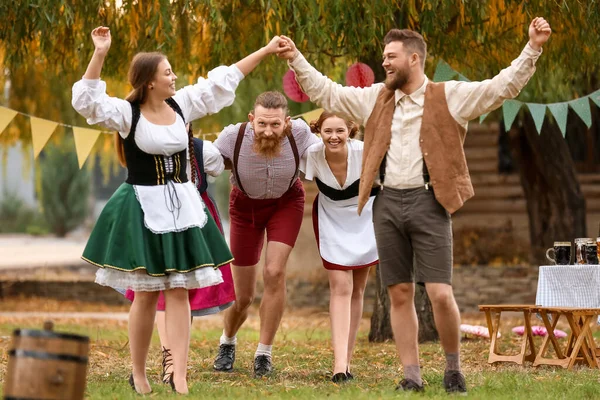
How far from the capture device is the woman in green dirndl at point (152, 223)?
5207 mm

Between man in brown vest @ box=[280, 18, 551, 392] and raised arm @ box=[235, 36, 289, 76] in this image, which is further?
raised arm @ box=[235, 36, 289, 76]

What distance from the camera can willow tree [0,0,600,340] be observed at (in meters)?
8.14

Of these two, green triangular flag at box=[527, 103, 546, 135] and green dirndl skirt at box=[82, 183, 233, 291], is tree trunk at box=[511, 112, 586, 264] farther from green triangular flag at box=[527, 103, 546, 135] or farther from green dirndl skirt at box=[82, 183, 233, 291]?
green dirndl skirt at box=[82, 183, 233, 291]

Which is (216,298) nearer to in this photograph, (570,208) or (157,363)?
(157,363)

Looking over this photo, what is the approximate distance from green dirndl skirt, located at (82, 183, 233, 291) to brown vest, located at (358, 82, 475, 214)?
38.2 inches

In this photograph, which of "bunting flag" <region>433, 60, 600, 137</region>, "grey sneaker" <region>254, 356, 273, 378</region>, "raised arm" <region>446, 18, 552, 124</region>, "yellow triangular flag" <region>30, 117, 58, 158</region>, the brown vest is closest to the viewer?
"raised arm" <region>446, 18, 552, 124</region>

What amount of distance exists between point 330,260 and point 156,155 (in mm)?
1597

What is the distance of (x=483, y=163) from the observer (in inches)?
699

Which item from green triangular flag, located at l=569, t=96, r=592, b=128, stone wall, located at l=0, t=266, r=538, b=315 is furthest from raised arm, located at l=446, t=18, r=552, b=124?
stone wall, located at l=0, t=266, r=538, b=315

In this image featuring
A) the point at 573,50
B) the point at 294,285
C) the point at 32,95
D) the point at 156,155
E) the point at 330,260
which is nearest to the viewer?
the point at 156,155

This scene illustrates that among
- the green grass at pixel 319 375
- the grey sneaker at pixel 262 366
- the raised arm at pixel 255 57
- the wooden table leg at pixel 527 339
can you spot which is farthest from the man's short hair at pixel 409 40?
the wooden table leg at pixel 527 339

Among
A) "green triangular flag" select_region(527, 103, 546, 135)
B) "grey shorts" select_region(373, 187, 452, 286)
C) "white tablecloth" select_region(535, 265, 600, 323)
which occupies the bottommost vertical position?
"white tablecloth" select_region(535, 265, 600, 323)

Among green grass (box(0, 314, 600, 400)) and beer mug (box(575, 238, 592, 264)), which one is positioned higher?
beer mug (box(575, 238, 592, 264))

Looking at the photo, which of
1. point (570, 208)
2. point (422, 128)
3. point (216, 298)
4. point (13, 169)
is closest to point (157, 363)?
point (216, 298)
